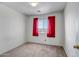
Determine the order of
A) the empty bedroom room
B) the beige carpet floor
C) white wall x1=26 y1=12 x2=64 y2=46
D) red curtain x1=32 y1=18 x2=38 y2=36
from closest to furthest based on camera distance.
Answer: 1. the beige carpet floor
2. the empty bedroom room
3. white wall x1=26 y1=12 x2=64 y2=46
4. red curtain x1=32 y1=18 x2=38 y2=36

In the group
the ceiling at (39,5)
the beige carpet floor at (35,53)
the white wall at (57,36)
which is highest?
the ceiling at (39,5)

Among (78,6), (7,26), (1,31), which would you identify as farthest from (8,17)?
(78,6)

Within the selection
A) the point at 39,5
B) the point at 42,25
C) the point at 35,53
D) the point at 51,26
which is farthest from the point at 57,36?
the point at 39,5

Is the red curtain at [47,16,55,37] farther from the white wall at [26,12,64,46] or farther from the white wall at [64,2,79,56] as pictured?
the white wall at [64,2,79,56]

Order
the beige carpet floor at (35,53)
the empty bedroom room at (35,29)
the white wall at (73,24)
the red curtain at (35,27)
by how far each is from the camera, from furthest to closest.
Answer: the red curtain at (35,27), the empty bedroom room at (35,29), the beige carpet floor at (35,53), the white wall at (73,24)

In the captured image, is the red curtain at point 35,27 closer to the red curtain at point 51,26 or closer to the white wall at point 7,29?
the red curtain at point 51,26

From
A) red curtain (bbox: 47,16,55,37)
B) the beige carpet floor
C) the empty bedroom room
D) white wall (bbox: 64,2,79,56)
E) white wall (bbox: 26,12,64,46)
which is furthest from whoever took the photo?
red curtain (bbox: 47,16,55,37)

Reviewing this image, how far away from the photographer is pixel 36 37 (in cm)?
604

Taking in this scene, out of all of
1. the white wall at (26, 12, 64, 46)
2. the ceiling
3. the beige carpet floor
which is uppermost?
the ceiling

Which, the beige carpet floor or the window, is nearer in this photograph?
the beige carpet floor

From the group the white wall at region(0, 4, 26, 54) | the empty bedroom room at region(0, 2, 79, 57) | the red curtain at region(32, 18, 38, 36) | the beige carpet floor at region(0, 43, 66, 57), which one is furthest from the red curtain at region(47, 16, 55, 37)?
the white wall at region(0, 4, 26, 54)

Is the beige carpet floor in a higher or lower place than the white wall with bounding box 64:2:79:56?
lower

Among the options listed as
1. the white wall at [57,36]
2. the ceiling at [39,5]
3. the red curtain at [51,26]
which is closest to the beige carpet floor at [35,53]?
the white wall at [57,36]

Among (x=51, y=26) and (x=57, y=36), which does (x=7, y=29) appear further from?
(x=57, y=36)
